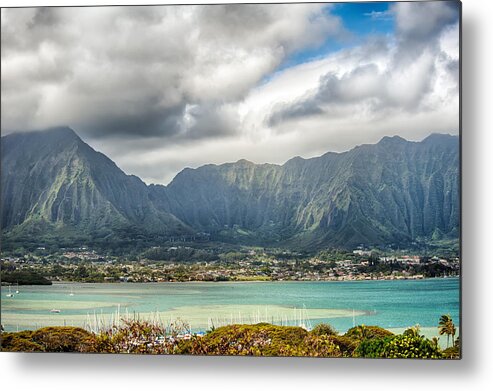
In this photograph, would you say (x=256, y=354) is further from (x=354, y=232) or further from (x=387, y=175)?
(x=387, y=175)

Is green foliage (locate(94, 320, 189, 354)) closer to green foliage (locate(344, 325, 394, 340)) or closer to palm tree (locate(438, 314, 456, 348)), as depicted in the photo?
green foliage (locate(344, 325, 394, 340))

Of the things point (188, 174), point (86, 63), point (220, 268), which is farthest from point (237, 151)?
point (86, 63)

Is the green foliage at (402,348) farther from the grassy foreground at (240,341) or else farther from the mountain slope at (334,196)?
the mountain slope at (334,196)

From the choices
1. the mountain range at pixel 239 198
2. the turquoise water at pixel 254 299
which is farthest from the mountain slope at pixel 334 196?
the turquoise water at pixel 254 299

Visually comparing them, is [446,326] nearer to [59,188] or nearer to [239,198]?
[239,198]

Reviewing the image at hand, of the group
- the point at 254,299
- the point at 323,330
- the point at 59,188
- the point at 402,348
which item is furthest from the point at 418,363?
the point at 59,188

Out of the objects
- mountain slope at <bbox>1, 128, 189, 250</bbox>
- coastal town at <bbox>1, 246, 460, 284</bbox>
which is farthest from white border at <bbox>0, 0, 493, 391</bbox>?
mountain slope at <bbox>1, 128, 189, 250</bbox>
